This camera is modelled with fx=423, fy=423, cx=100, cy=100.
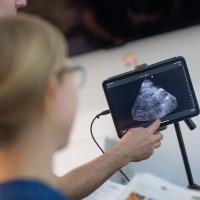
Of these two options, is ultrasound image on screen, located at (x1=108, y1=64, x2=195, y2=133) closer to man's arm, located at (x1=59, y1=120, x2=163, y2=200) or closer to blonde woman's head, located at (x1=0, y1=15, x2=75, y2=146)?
man's arm, located at (x1=59, y1=120, x2=163, y2=200)

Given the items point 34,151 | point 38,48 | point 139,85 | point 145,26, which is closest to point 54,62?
point 38,48

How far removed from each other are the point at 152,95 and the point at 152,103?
0.09 feet

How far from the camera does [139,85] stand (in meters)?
1.14

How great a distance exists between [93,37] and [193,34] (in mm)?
369

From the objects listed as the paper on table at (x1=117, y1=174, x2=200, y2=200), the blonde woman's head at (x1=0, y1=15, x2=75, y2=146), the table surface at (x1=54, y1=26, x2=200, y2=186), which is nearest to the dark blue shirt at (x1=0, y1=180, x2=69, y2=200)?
the blonde woman's head at (x1=0, y1=15, x2=75, y2=146)

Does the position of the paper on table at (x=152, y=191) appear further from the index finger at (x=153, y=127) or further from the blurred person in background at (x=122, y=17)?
the blurred person in background at (x=122, y=17)

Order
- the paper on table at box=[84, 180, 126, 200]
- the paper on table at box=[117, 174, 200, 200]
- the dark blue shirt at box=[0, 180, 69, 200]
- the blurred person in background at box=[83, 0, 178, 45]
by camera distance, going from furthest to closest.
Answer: the blurred person in background at box=[83, 0, 178, 45] < the paper on table at box=[84, 180, 126, 200] < the paper on table at box=[117, 174, 200, 200] < the dark blue shirt at box=[0, 180, 69, 200]

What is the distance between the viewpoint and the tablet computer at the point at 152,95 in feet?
3.70

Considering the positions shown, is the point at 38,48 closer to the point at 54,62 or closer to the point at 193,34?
the point at 54,62

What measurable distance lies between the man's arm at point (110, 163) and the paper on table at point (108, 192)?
0.25 ft

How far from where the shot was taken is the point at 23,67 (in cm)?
58

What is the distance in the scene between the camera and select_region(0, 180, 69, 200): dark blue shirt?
58cm

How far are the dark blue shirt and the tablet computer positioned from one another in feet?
1.86

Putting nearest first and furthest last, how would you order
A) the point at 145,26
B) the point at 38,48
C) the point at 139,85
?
1. the point at 38,48
2. the point at 139,85
3. the point at 145,26
